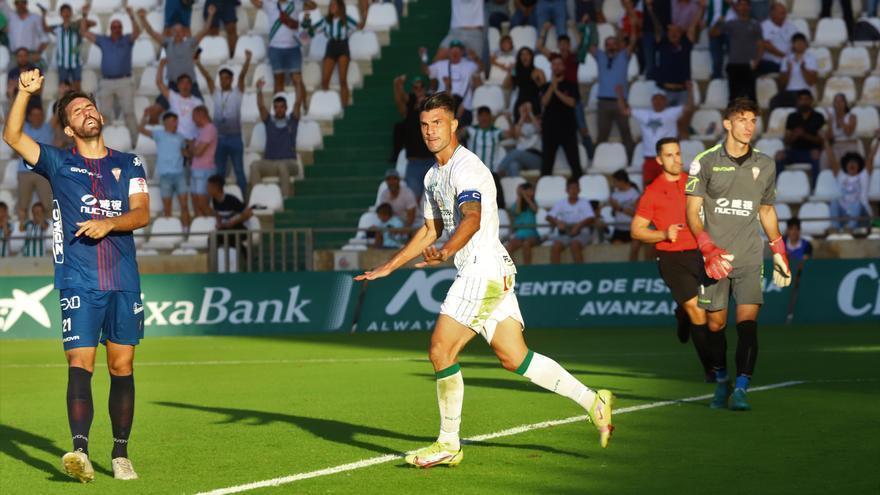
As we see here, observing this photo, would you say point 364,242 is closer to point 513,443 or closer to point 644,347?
point 644,347

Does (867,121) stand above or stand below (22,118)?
below

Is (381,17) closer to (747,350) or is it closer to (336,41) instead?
(336,41)

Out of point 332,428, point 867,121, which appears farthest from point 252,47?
point 332,428

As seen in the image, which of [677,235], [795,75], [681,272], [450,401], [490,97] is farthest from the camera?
[490,97]

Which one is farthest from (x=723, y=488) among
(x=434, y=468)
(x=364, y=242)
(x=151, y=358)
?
(x=364, y=242)

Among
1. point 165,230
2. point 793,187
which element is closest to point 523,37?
point 793,187

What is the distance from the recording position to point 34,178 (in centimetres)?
2683

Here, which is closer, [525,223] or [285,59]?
[525,223]

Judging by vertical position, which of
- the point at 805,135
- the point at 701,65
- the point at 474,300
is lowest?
the point at 474,300

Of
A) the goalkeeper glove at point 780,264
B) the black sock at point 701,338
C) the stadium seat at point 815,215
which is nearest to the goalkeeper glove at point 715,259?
the goalkeeper glove at point 780,264

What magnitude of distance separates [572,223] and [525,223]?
84 centimetres

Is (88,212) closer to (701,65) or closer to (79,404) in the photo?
(79,404)

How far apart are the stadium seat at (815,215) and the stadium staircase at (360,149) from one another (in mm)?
7286

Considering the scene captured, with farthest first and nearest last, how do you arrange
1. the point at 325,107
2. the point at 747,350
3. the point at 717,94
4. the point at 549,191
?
the point at 325,107, the point at 717,94, the point at 549,191, the point at 747,350
